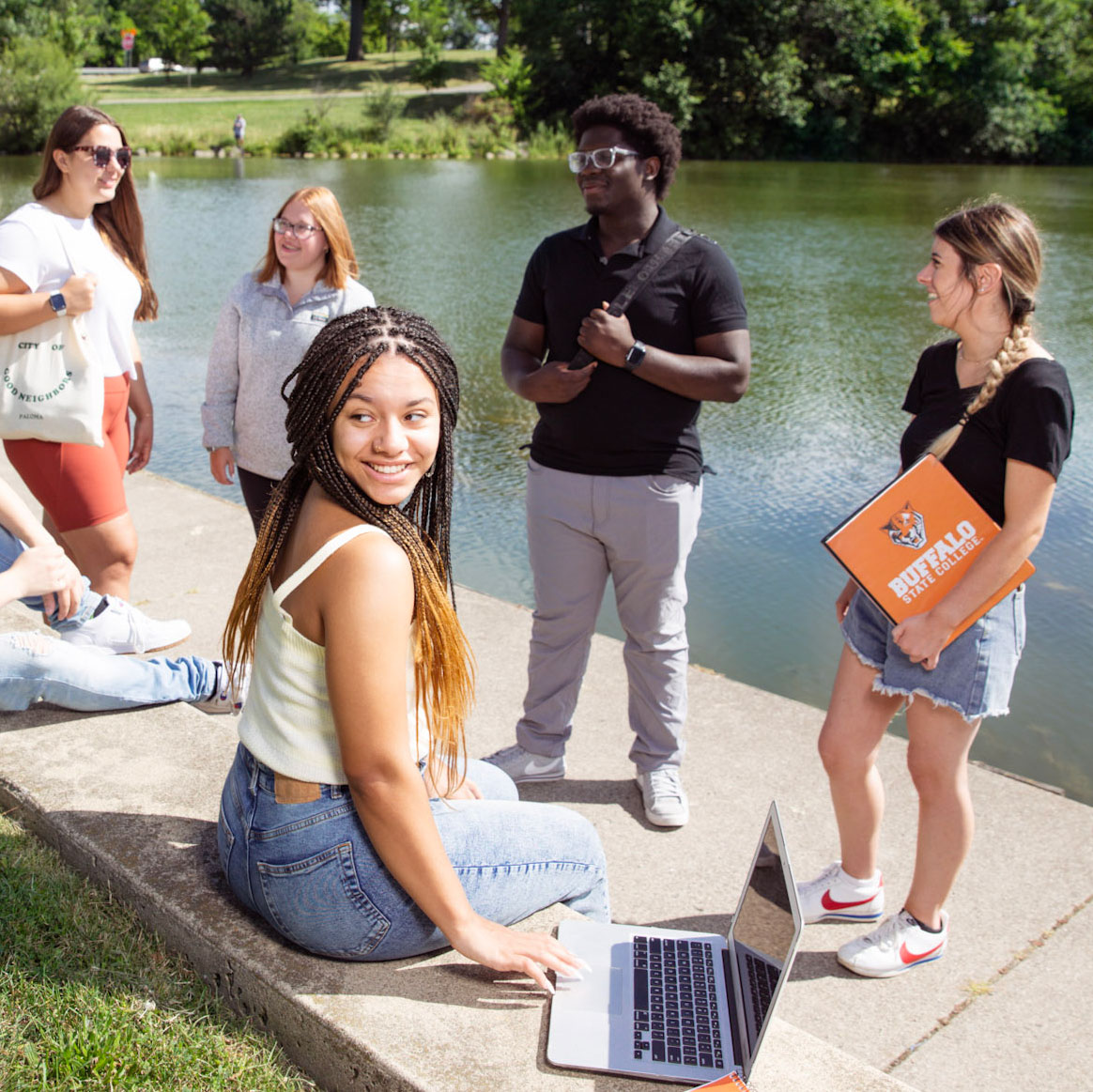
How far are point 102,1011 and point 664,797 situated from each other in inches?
67.9

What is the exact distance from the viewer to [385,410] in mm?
1983

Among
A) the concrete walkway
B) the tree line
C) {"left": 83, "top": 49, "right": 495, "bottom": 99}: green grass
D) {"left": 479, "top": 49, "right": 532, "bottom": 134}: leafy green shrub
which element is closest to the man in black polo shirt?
the concrete walkway

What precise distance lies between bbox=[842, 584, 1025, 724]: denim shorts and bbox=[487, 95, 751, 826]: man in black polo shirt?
89 centimetres

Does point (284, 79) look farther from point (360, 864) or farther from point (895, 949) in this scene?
point (360, 864)

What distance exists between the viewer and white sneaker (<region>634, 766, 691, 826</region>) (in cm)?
334

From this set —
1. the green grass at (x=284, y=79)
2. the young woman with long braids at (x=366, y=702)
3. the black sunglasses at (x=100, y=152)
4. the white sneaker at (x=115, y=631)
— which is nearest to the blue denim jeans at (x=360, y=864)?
the young woman with long braids at (x=366, y=702)

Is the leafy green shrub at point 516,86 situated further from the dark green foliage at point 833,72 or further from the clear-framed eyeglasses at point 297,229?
the clear-framed eyeglasses at point 297,229

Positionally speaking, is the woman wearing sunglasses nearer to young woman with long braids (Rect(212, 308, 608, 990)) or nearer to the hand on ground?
the hand on ground

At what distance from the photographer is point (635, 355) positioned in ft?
10.5

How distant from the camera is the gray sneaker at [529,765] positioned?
3.57m

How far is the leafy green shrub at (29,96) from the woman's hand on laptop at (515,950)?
40995mm

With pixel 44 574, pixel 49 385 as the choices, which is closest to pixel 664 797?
pixel 44 574

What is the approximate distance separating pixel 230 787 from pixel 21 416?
2012 mm

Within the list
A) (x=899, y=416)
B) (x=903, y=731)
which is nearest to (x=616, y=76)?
(x=899, y=416)
